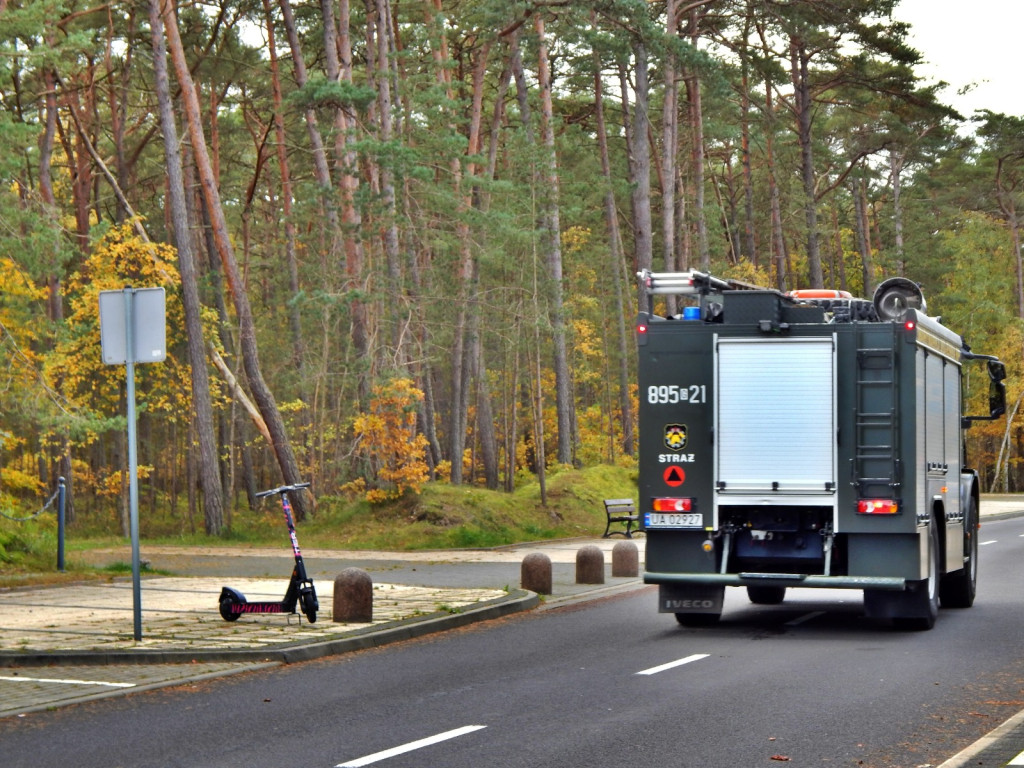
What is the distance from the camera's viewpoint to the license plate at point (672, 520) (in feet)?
47.3

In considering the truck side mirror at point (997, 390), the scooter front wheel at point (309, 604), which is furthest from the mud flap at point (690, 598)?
the truck side mirror at point (997, 390)

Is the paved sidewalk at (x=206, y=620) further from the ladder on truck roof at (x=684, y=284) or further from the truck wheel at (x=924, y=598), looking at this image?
the truck wheel at (x=924, y=598)

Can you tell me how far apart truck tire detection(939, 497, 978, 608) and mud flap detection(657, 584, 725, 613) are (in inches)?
144

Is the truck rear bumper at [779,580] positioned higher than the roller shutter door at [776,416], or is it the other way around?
the roller shutter door at [776,416]

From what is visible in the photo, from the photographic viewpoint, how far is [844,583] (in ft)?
45.6

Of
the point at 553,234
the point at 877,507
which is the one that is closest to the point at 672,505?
the point at 877,507

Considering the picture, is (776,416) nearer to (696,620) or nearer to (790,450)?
(790,450)

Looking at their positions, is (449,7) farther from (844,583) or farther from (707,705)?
(707,705)

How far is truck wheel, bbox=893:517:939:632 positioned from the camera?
14.5 m

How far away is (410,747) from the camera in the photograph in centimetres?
851

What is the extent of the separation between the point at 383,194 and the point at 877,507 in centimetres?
1975

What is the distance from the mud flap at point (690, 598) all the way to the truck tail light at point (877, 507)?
5.68ft

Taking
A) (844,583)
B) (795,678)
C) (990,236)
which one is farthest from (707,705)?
(990,236)

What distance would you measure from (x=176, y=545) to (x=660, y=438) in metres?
18.8
